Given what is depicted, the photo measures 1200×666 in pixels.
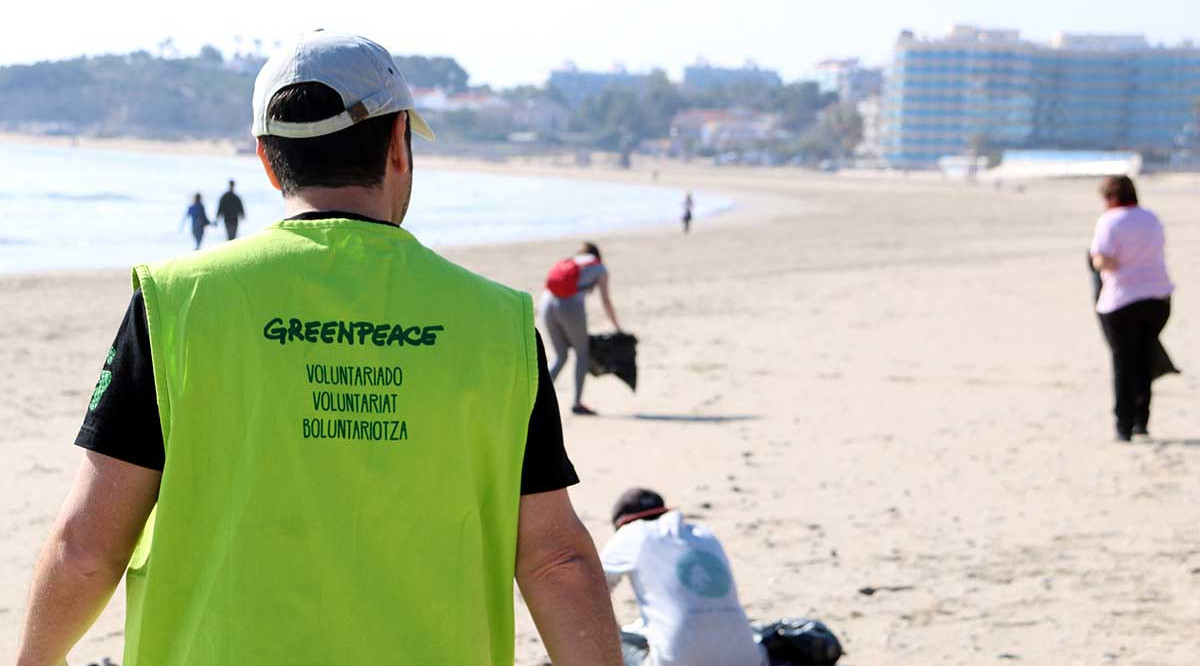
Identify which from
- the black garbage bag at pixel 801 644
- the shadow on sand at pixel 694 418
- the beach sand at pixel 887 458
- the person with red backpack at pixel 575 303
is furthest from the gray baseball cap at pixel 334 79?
the person with red backpack at pixel 575 303

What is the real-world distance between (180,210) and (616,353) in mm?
39658

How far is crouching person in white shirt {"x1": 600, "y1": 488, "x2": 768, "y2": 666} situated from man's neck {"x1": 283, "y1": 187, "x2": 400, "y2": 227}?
2.64 metres

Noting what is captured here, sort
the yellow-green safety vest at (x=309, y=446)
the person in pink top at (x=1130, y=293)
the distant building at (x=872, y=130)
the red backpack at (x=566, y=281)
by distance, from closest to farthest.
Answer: the yellow-green safety vest at (x=309, y=446)
the person in pink top at (x=1130, y=293)
the red backpack at (x=566, y=281)
the distant building at (x=872, y=130)

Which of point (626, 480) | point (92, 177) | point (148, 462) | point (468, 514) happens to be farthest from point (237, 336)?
point (92, 177)

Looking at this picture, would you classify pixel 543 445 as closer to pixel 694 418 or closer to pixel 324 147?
pixel 324 147

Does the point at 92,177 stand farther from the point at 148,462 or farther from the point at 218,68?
the point at 218,68

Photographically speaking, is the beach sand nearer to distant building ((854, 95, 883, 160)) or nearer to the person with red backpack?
the person with red backpack

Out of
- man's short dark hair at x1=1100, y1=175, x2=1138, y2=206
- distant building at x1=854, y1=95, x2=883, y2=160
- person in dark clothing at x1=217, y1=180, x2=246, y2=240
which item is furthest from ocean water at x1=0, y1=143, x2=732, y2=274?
distant building at x1=854, y1=95, x2=883, y2=160

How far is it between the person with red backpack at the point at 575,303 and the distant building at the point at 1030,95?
154618 millimetres

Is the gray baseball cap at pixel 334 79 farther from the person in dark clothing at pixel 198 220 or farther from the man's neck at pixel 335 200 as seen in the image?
the person in dark clothing at pixel 198 220

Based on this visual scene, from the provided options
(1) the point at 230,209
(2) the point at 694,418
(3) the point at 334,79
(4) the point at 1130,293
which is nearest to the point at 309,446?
(3) the point at 334,79

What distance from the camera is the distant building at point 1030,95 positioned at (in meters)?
166

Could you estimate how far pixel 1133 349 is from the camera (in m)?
8.46

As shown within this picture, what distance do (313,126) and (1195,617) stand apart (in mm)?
4471
